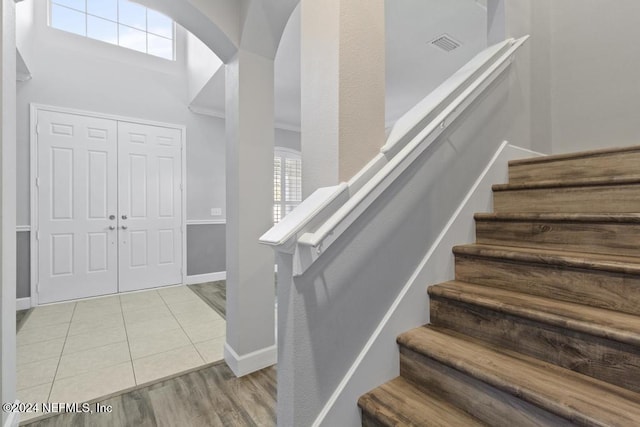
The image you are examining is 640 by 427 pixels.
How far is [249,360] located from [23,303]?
10.3ft

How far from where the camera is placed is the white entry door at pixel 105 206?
341 cm

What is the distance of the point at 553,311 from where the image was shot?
36.7 inches

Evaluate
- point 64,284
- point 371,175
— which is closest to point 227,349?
point 371,175

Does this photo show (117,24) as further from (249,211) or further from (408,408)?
(408,408)

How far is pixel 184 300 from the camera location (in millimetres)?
3559

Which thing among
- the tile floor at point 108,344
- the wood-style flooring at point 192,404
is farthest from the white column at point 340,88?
the tile floor at point 108,344

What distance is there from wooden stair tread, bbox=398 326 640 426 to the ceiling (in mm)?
2634

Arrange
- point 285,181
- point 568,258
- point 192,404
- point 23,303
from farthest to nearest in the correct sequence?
1. point 285,181
2. point 23,303
3. point 192,404
4. point 568,258

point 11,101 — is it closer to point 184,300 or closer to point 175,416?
point 175,416

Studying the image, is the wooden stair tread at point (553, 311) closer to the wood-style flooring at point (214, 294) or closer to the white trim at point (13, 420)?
the white trim at point (13, 420)

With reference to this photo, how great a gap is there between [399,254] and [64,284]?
4210 mm

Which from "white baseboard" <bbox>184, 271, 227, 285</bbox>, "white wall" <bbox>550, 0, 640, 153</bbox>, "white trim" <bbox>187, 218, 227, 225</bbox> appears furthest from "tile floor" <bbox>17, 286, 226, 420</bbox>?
"white wall" <bbox>550, 0, 640, 153</bbox>

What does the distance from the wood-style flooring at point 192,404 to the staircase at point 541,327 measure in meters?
0.86

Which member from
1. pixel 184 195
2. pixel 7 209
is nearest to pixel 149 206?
pixel 184 195
